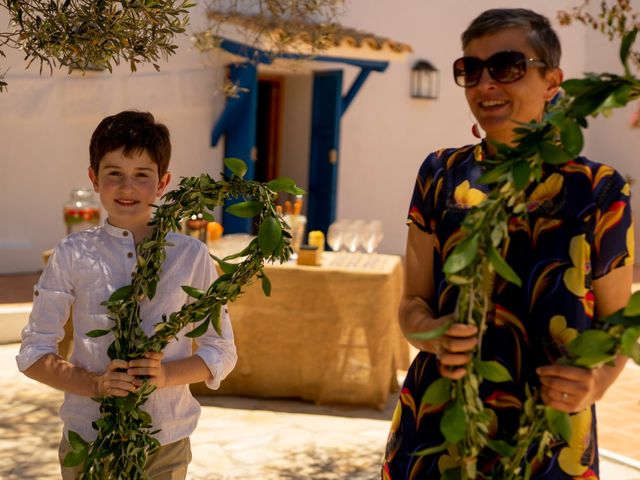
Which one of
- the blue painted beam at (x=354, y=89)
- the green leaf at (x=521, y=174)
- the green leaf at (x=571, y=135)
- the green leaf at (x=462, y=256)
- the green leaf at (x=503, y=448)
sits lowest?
the green leaf at (x=503, y=448)

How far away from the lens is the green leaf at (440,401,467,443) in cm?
117

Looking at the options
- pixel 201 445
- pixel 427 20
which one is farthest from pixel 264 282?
pixel 427 20

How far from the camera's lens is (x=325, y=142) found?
41.4ft

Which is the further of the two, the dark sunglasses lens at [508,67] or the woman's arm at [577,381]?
the dark sunglasses lens at [508,67]

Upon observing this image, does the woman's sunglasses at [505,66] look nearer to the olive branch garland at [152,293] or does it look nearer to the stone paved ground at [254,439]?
the olive branch garland at [152,293]

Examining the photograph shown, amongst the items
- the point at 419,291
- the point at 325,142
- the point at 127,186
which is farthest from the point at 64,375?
the point at 325,142

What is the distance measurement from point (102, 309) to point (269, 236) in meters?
0.64

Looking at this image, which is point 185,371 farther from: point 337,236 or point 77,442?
point 337,236

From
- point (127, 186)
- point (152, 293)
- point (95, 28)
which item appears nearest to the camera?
point (152, 293)

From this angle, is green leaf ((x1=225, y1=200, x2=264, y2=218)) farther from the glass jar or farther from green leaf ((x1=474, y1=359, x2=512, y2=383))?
the glass jar

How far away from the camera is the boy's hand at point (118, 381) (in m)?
1.84

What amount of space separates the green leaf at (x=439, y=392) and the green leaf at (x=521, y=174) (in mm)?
262

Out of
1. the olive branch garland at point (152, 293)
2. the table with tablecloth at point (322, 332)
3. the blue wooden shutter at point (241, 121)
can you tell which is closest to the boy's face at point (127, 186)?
the olive branch garland at point (152, 293)

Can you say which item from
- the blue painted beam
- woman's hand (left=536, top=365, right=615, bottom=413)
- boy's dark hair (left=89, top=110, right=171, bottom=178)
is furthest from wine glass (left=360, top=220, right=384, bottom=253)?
the blue painted beam
